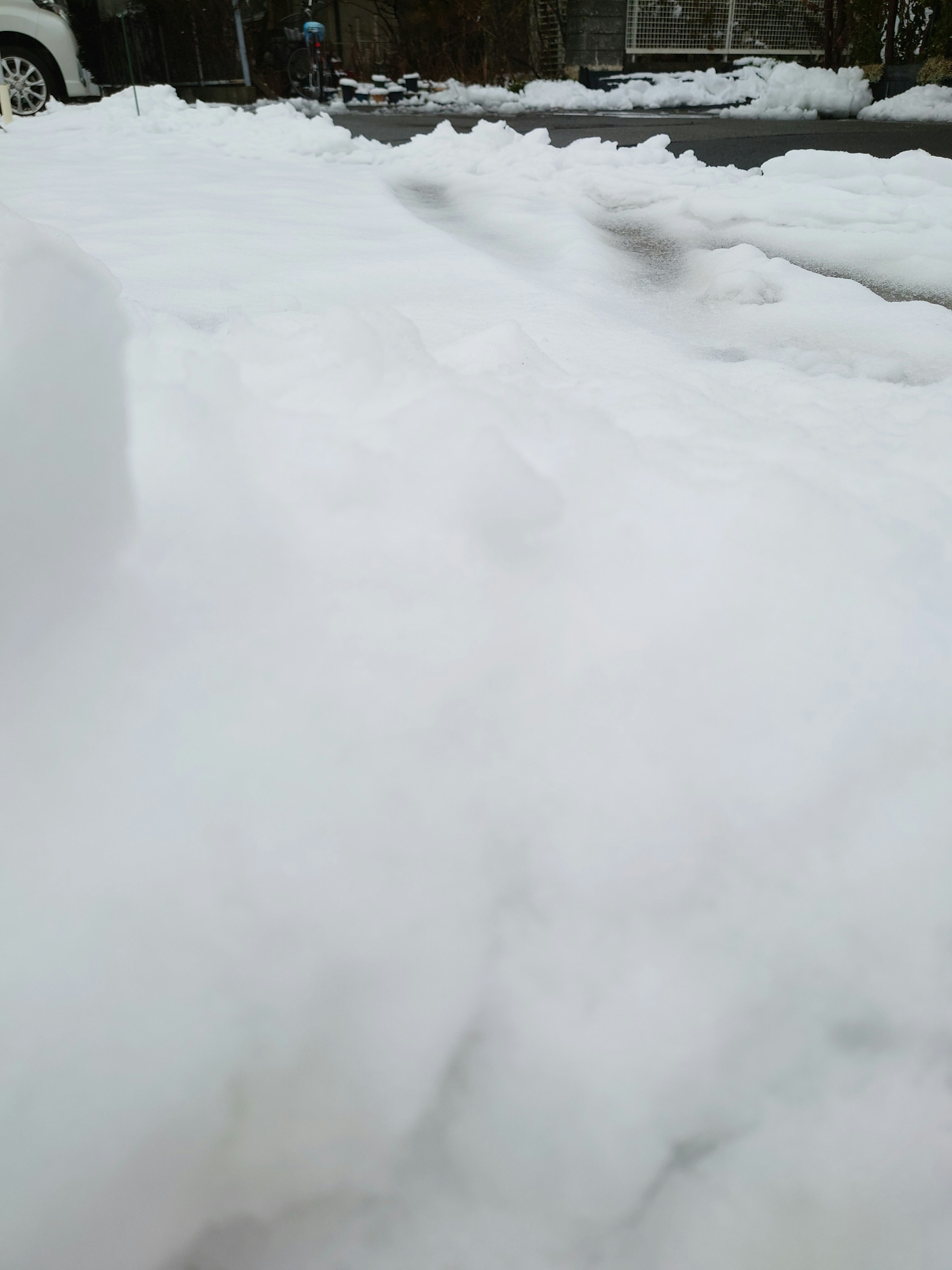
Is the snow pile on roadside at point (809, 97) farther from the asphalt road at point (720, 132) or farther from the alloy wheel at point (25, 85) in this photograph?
the alloy wheel at point (25, 85)

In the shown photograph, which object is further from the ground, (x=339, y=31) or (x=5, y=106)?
(x=339, y=31)

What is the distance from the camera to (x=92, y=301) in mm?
819

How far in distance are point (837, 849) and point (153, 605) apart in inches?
22.5

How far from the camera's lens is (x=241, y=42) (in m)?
9.26

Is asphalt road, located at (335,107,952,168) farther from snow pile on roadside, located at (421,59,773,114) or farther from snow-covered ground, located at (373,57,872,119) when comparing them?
snow pile on roadside, located at (421,59,773,114)

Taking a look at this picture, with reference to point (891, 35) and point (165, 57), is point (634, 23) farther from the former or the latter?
point (165, 57)

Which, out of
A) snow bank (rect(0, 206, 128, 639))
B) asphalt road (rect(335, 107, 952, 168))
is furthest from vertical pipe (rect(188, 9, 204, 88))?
snow bank (rect(0, 206, 128, 639))

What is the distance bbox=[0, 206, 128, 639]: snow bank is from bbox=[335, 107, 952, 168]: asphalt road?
13.5 feet

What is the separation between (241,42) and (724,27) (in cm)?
658


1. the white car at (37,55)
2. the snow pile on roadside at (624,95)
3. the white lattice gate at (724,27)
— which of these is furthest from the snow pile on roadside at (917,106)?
the white car at (37,55)

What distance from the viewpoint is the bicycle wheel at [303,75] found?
10.7 m

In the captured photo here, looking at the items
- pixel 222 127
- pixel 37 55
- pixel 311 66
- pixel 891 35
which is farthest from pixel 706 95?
pixel 37 55

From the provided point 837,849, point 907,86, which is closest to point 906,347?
point 837,849

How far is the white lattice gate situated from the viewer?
11602 mm
